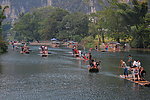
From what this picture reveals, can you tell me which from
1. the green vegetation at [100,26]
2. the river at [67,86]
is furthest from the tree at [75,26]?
the river at [67,86]

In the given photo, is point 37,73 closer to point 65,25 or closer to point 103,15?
point 103,15

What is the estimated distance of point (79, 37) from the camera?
131875mm

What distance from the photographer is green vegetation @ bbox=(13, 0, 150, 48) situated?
94438mm

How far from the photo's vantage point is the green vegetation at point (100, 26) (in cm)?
9444

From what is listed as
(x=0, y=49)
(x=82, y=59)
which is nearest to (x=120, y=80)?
(x=82, y=59)

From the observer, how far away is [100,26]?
11156 centimetres

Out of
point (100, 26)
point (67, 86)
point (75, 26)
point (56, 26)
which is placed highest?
point (56, 26)

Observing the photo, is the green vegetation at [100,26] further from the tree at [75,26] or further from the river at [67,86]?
the river at [67,86]

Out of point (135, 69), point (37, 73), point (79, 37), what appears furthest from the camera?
point (79, 37)

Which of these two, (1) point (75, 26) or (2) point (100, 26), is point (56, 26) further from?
(2) point (100, 26)

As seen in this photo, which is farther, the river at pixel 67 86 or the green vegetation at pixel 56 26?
the green vegetation at pixel 56 26

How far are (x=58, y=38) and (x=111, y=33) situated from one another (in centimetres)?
4001

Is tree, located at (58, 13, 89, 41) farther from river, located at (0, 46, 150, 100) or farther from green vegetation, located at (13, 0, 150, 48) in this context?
river, located at (0, 46, 150, 100)

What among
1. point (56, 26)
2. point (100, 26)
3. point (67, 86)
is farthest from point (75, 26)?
point (67, 86)
